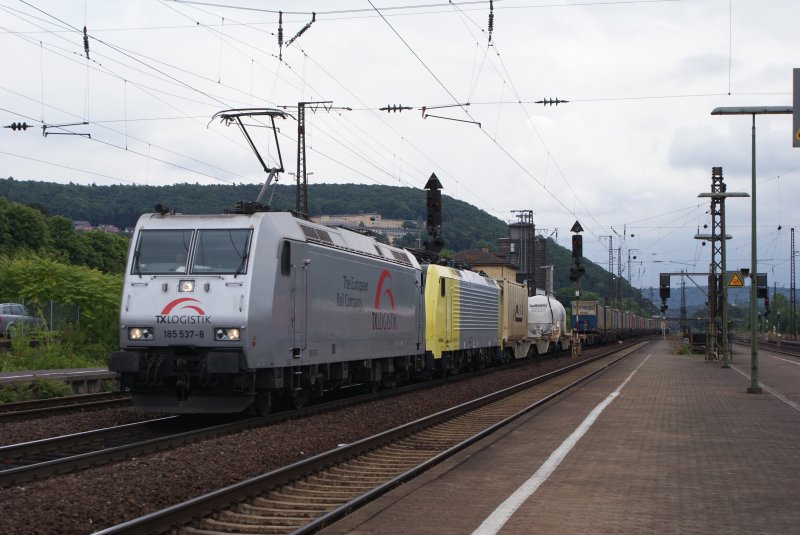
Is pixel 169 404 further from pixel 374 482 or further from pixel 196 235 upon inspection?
pixel 374 482

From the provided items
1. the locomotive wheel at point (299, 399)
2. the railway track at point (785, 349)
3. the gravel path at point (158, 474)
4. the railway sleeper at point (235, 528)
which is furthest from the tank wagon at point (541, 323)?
the railway sleeper at point (235, 528)

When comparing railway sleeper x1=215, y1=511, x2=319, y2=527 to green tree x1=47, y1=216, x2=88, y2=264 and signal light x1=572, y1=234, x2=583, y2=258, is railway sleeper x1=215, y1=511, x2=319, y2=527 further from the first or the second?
green tree x1=47, y1=216, x2=88, y2=264

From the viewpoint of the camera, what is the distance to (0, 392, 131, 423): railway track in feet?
52.0

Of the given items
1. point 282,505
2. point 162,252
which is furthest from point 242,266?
point 282,505

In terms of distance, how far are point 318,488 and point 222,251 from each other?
580 centimetres

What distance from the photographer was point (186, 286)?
48.6ft

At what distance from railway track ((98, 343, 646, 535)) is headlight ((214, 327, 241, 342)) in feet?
9.11

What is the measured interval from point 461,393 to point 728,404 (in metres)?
6.42

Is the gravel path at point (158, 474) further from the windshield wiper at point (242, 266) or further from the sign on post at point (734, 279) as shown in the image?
the sign on post at point (734, 279)

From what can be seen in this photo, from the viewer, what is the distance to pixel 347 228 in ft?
66.2

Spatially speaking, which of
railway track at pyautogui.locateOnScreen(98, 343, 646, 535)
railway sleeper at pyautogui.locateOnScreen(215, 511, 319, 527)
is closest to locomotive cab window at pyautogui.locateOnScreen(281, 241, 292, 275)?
railway track at pyautogui.locateOnScreen(98, 343, 646, 535)

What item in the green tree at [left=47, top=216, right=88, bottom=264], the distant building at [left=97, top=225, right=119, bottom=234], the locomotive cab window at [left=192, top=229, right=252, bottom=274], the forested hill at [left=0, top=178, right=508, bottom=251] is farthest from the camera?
the green tree at [left=47, top=216, right=88, bottom=264]

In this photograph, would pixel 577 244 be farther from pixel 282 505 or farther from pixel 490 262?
pixel 490 262

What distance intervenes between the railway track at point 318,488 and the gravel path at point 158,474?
534 mm
